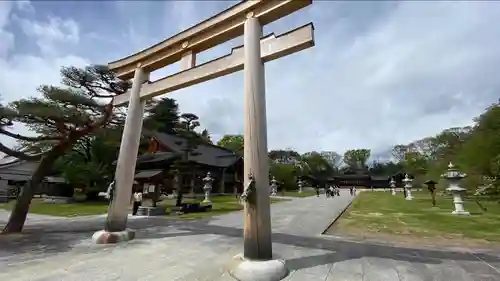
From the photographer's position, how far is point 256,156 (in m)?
4.62

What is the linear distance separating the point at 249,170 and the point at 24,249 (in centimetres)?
617

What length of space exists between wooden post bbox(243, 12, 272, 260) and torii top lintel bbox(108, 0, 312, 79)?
641 millimetres

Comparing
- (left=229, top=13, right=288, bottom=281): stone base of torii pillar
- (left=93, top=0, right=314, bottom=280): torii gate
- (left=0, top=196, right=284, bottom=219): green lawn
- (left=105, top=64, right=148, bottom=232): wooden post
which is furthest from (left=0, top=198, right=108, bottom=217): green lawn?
(left=229, top=13, right=288, bottom=281): stone base of torii pillar

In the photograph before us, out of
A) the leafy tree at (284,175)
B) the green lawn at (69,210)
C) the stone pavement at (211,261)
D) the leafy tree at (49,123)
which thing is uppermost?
the leafy tree at (284,175)

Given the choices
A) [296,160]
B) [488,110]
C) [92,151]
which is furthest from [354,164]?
[92,151]

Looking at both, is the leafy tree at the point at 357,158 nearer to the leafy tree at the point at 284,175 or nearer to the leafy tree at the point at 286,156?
the leafy tree at the point at 286,156

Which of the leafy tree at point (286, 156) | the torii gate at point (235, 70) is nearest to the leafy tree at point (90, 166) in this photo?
the torii gate at point (235, 70)

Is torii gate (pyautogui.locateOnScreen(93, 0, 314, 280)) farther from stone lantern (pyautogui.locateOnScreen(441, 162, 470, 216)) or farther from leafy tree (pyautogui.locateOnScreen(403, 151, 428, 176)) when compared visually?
leafy tree (pyautogui.locateOnScreen(403, 151, 428, 176))

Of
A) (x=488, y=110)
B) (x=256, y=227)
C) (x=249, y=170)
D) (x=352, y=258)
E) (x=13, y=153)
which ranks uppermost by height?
(x=488, y=110)

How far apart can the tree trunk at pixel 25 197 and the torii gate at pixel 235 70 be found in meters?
3.18

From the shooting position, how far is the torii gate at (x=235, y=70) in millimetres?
4531

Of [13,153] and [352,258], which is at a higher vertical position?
[13,153]

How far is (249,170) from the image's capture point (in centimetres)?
463

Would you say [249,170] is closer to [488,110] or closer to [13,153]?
[13,153]
